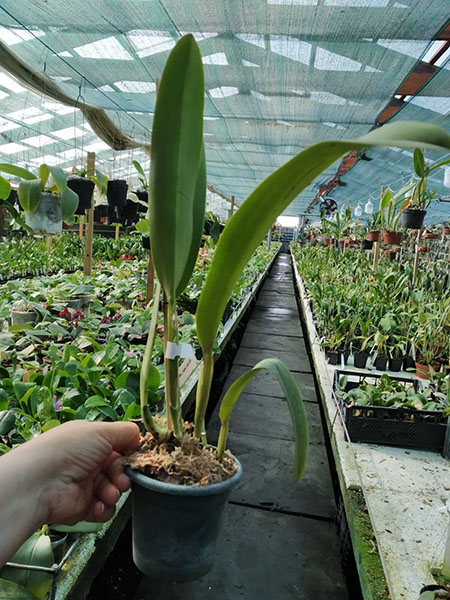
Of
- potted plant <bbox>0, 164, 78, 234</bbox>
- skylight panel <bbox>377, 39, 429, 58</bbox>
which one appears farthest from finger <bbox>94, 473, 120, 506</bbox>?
skylight panel <bbox>377, 39, 429, 58</bbox>

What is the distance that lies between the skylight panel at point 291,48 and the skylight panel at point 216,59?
0.38m

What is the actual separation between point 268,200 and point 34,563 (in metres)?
0.81

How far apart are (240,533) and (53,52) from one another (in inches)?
130

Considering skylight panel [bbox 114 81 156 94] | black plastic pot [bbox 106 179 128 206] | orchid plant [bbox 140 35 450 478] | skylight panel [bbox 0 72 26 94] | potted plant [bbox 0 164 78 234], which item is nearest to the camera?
orchid plant [bbox 140 35 450 478]

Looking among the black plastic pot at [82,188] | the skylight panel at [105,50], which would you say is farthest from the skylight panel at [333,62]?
the black plastic pot at [82,188]

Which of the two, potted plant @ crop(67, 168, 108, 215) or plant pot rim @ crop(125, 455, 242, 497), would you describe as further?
potted plant @ crop(67, 168, 108, 215)

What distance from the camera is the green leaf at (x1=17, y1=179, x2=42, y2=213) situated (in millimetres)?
2049

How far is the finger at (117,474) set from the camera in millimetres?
705

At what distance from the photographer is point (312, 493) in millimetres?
1924

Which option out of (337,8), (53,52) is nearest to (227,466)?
(337,8)

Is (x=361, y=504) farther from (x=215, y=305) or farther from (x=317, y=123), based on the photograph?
(x=317, y=123)

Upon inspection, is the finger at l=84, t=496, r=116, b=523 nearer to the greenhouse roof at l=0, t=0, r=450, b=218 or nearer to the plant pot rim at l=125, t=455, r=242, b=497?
the plant pot rim at l=125, t=455, r=242, b=497

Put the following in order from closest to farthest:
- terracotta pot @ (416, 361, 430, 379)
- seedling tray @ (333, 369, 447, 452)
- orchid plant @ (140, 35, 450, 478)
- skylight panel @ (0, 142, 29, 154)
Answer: orchid plant @ (140, 35, 450, 478) < seedling tray @ (333, 369, 447, 452) < terracotta pot @ (416, 361, 430, 379) < skylight panel @ (0, 142, 29, 154)

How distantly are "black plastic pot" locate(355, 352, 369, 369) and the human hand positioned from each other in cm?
209
